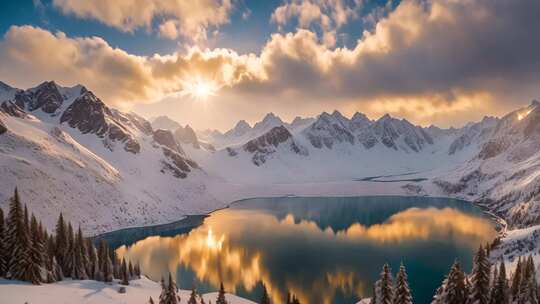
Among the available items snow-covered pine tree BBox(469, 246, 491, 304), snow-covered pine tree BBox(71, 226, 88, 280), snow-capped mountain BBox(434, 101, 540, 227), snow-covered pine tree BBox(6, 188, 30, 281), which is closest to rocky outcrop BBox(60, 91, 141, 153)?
snow-covered pine tree BBox(71, 226, 88, 280)

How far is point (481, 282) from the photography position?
37.9 m

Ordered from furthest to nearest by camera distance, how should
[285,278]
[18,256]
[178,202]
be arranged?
[178,202]
[285,278]
[18,256]

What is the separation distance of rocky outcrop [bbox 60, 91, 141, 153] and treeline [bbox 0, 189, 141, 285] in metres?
118

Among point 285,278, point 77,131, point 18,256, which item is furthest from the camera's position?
point 77,131

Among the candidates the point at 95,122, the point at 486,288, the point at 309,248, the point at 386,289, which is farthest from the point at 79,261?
the point at 95,122

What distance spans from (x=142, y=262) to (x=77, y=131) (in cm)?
11707

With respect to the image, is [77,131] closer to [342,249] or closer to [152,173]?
[152,173]

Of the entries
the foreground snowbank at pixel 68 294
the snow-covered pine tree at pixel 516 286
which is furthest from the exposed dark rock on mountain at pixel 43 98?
the snow-covered pine tree at pixel 516 286

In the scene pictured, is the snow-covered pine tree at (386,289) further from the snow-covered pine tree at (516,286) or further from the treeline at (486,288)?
the snow-covered pine tree at (516,286)

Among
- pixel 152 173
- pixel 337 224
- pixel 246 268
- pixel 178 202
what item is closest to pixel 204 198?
pixel 178 202

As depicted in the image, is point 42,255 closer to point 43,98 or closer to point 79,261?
point 79,261

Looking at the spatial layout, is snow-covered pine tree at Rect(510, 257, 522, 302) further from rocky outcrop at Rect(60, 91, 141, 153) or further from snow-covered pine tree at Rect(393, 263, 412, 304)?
rocky outcrop at Rect(60, 91, 141, 153)

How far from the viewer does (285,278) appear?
218 ft

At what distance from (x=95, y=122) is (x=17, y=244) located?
148m
